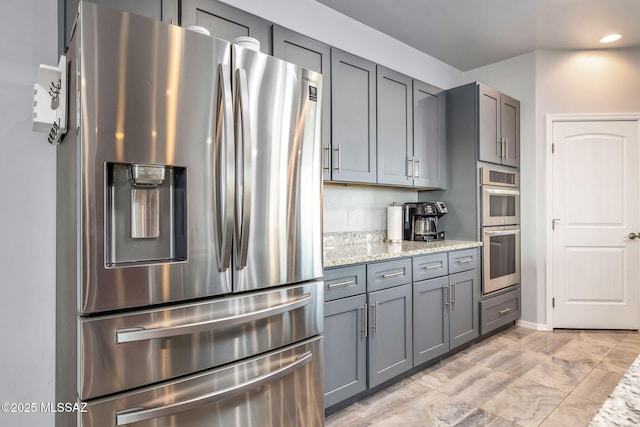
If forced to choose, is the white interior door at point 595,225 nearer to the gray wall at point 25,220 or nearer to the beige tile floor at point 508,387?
the beige tile floor at point 508,387

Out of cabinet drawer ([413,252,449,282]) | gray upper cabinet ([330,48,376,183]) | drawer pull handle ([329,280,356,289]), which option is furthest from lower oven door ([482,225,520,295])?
drawer pull handle ([329,280,356,289])

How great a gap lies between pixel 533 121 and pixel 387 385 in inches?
116

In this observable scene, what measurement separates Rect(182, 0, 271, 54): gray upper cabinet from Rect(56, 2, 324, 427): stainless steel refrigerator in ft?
1.87

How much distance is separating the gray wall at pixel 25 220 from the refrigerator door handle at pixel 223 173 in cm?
92

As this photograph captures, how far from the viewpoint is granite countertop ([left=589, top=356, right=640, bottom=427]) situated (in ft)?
1.61

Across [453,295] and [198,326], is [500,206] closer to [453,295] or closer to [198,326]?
[453,295]

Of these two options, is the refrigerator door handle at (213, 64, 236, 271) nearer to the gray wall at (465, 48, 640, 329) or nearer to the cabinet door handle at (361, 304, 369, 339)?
A: the cabinet door handle at (361, 304, 369, 339)

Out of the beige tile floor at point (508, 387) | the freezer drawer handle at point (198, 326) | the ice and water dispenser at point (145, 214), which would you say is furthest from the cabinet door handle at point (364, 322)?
the ice and water dispenser at point (145, 214)

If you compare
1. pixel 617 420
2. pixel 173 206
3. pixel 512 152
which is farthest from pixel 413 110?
pixel 617 420

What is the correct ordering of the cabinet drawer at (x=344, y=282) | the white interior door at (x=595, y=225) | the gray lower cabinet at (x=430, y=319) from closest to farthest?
the cabinet drawer at (x=344, y=282) → the gray lower cabinet at (x=430, y=319) → the white interior door at (x=595, y=225)

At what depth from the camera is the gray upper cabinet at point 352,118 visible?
238 centimetres

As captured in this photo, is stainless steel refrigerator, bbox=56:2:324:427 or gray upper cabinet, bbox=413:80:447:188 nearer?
stainless steel refrigerator, bbox=56:2:324:427

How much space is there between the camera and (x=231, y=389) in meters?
1.34

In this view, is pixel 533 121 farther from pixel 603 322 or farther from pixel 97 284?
pixel 97 284
